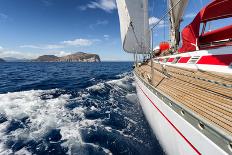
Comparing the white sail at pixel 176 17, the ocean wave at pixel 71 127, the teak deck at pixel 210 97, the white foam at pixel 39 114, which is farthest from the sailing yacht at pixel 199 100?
the white foam at pixel 39 114

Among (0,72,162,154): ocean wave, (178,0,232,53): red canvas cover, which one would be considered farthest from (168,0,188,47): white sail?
(0,72,162,154): ocean wave

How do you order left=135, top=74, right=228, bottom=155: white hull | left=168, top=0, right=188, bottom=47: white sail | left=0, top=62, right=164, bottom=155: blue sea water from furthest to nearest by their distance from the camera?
left=168, top=0, right=188, bottom=47: white sail, left=0, top=62, right=164, bottom=155: blue sea water, left=135, top=74, right=228, bottom=155: white hull

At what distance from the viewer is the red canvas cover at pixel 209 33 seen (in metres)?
5.55

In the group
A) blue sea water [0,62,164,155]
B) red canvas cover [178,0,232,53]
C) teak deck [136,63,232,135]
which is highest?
red canvas cover [178,0,232,53]

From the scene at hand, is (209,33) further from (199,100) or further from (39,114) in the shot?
(39,114)

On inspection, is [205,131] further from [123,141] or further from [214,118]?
[123,141]

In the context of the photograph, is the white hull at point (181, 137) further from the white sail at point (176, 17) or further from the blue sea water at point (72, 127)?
the white sail at point (176, 17)

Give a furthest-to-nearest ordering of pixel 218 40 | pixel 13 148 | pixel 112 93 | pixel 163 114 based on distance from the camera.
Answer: pixel 112 93 < pixel 218 40 < pixel 13 148 < pixel 163 114

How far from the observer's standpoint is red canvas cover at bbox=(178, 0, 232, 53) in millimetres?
5555

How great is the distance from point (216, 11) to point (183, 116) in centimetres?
428

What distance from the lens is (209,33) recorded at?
734 cm

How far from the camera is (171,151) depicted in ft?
11.6

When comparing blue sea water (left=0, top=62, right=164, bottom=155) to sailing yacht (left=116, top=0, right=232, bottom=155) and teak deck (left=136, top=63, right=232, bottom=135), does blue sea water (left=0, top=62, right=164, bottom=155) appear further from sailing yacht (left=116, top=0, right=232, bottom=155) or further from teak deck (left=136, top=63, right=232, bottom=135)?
teak deck (left=136, top=63, right=232, bottom=135)

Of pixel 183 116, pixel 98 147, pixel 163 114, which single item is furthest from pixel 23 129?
pixel 183 116
